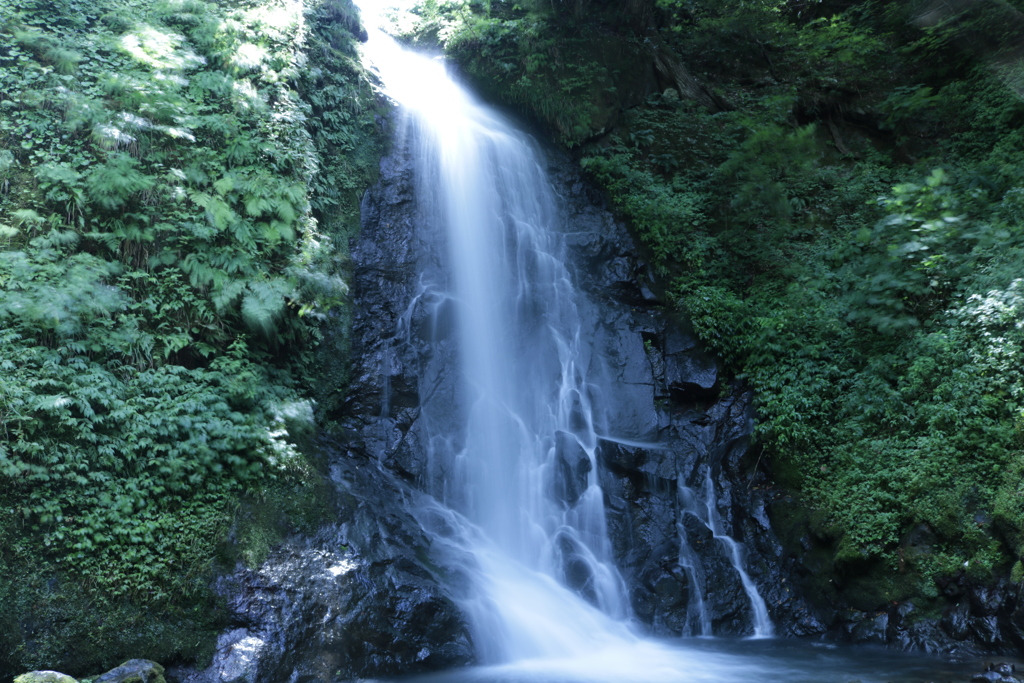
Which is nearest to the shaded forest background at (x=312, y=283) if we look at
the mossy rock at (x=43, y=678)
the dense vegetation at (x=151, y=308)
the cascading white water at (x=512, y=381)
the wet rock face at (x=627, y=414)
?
the dense vegetation at (x=151, y=308)

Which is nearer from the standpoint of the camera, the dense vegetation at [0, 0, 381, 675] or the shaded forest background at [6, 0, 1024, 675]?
the dense vegetation at [0, 0, 381, 675]

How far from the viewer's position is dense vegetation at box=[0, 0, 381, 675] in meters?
5.17

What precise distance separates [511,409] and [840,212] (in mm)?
7002

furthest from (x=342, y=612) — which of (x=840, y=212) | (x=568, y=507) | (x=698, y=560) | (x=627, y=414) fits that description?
(x=840, y=212)

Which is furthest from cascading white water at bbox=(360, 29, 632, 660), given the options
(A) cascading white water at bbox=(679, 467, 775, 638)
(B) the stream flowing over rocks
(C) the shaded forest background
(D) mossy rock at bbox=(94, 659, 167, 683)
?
(D) mossy rock at bbox=(94, 659, 167, 683)

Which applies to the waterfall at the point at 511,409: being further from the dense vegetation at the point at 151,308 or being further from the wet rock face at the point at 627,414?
the dense vegetation at the point at 151,308

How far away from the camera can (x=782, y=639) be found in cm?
696

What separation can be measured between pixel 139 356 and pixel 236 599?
2.66 metres

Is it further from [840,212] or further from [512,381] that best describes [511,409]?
[840,212]

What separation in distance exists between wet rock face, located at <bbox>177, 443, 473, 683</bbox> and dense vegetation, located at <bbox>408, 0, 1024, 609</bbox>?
457cm

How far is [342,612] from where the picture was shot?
567cm

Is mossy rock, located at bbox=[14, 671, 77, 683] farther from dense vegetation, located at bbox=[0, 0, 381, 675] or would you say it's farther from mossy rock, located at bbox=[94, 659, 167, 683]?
dense vegetation, located at bbox=[0, 0, 381, 675]

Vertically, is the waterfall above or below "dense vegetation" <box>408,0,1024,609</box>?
below

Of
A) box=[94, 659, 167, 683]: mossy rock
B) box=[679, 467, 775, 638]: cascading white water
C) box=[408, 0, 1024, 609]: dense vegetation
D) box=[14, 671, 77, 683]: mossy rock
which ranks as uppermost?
box=[408, 0, 1024, 609]: dense vegetation
